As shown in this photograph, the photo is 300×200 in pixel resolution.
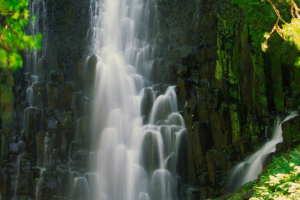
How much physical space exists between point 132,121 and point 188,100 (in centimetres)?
347

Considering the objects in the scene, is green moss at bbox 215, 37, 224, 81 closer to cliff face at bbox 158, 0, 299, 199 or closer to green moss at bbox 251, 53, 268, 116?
cliff face at bbox 158, 0, 299, 199

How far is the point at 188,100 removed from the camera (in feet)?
57.4

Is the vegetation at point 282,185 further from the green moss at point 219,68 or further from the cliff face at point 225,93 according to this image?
the green moss at point 219,68

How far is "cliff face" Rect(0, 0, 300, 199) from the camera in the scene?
15.9 m

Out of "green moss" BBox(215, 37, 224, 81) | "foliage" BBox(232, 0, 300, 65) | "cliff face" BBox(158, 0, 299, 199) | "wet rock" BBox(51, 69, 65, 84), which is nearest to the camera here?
"foliage" BBox(232, 0, 300, 65)

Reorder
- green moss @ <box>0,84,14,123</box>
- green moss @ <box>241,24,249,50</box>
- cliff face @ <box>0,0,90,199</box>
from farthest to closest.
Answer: green moss @ <box>0,84,14,123</box> → cliff face @ <box>0,0,90,199</box> → green moss @ <box>241,24,249,50</box>

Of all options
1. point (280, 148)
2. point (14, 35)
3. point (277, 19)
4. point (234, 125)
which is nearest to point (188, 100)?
point (234, 125)

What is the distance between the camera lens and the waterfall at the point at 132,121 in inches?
634

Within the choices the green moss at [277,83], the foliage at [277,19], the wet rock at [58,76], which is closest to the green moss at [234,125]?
the green moss at [277,83]

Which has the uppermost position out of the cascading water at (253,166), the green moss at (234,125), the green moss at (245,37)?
the green moss at (245,37)

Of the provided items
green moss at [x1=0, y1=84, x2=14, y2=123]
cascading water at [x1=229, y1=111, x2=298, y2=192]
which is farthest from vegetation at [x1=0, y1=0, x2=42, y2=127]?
green moss at [x1=0, y1=84, x2=14, y2=123]

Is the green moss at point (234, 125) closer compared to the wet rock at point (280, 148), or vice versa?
the wet rock at point (280, 148)

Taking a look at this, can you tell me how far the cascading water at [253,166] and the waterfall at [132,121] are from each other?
3402 mm

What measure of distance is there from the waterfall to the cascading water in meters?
3.40
